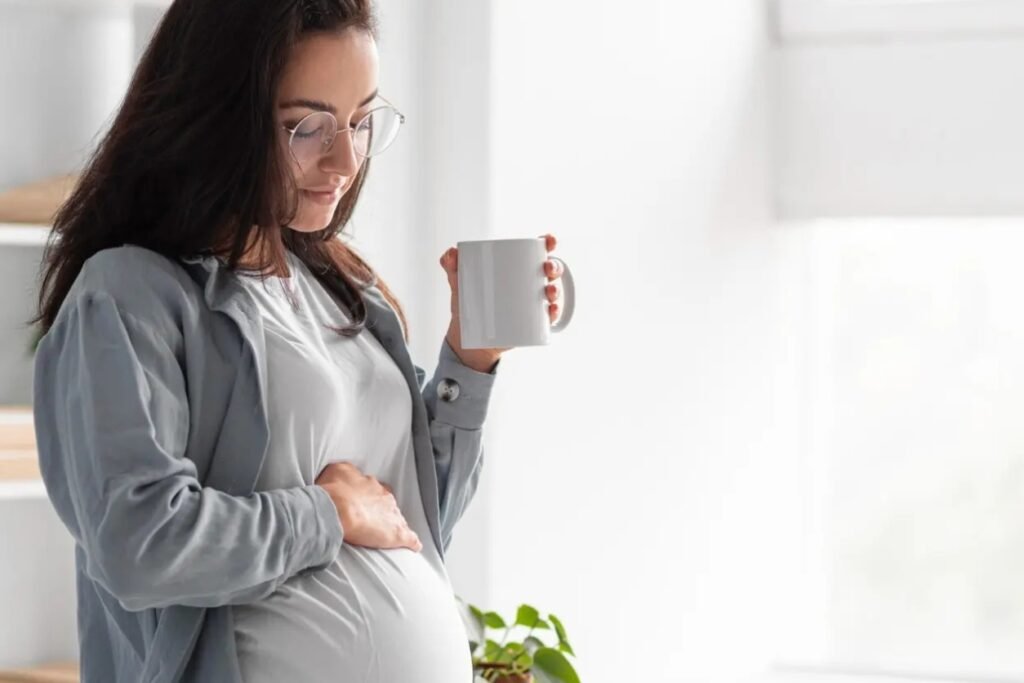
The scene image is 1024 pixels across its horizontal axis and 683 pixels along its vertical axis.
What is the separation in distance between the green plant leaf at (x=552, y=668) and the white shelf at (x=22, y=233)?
803 mm

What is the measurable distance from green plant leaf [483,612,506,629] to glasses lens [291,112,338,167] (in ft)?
3.38

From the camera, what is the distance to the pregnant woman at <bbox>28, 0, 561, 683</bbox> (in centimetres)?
94

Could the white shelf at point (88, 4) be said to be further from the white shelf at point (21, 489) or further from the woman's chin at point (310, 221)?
the woman's chin at point (310, 221)

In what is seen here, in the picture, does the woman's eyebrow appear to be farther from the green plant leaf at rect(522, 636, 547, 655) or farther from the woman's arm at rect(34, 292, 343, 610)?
the green plant leaf at rect(522, 636, 547, 655)

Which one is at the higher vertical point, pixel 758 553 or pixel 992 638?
pixel 758 553

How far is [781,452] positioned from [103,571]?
207 centimetres

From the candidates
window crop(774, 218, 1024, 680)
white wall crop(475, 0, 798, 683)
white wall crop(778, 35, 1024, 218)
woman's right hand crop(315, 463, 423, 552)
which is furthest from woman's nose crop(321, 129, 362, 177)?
window crop(774, 218, 1024, 680)

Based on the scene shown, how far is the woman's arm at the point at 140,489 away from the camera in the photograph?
3.02ft

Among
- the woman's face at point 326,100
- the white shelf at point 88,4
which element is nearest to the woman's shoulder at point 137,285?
the woman's face at point 326,100

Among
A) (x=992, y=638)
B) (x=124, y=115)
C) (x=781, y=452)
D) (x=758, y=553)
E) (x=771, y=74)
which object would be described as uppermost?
(x=771, y=74)

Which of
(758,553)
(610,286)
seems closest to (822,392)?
(758,553)

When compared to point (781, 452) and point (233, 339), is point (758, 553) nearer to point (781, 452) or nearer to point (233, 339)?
point (781, 452)

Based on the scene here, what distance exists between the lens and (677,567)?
2.52 m

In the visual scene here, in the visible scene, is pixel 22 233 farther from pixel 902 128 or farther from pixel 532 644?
pixel 902 128
